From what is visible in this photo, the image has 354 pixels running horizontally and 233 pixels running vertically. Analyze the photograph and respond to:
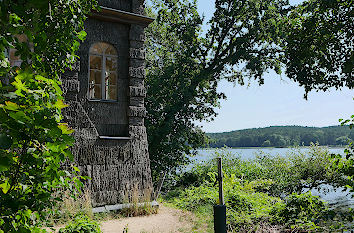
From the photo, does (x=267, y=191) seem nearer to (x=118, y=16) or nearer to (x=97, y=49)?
(x=97, y=49)

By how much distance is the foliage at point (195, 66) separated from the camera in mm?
12227

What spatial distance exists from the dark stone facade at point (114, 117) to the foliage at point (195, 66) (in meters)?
3.78

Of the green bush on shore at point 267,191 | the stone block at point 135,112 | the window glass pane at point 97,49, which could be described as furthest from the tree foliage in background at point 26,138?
the window glass pane at point 97,49

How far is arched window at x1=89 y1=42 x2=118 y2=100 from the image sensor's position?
797 cm

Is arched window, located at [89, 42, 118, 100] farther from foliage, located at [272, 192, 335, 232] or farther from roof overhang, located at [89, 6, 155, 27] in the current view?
foliage, located at [272, 192, 335, 232]

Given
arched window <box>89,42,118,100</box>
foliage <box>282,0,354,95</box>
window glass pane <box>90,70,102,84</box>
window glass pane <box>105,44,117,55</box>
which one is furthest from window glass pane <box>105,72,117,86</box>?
foliage <box>282,0,354,95</box>

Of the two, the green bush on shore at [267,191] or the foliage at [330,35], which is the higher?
the foliage at [330,35]

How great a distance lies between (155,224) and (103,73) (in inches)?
165

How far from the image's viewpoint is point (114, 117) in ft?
26.2

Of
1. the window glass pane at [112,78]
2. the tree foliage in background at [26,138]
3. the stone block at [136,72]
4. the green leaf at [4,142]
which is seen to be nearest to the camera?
the green leaf at [4,142]

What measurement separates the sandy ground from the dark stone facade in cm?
80

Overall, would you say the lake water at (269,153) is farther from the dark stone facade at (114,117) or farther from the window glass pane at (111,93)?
the window glass pane at (111,93)

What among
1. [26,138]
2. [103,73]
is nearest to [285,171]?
[103,73]

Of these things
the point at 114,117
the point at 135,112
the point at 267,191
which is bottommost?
the point at 267,191
